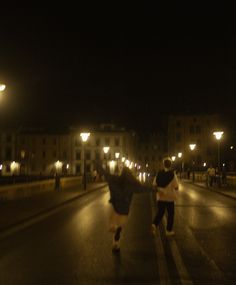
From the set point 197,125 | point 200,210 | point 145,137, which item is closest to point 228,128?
point 197,125

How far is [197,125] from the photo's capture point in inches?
4806

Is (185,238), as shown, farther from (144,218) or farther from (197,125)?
(197,125)

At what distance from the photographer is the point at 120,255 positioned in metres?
10.1

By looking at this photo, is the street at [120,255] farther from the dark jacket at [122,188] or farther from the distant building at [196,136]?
the distant building at [196,136]

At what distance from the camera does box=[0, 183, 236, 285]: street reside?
812cm

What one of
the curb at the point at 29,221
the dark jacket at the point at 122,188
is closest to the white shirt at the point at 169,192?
the dark jacket at the point at 122,188

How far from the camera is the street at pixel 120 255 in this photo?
812 centimetres

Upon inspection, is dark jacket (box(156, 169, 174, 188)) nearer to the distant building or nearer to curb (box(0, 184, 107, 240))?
curb (box(0, 184, 107, 240))

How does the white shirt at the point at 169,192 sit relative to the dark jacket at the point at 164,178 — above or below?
below

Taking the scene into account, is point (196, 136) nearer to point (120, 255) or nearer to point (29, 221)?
point (29, 221)

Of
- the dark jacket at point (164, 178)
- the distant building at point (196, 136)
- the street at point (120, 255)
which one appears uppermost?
the distant building at point (196, 136)

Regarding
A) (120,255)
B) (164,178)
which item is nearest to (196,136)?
(164,178)

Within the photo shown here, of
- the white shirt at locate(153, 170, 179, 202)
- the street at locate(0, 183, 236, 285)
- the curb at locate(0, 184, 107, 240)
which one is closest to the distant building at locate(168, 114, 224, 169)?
the curb at locate(0, 184, 107, 240)

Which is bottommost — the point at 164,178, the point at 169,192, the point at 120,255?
the point at 120,255
